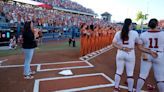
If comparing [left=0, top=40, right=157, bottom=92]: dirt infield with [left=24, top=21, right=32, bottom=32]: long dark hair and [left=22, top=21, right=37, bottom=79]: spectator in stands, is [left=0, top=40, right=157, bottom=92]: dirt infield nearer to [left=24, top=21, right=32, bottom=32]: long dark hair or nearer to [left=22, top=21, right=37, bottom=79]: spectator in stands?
[left=22, top=21, right=37, bottom=79]: spectator in stands

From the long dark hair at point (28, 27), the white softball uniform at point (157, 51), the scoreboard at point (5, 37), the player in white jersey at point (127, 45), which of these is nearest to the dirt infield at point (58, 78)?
the player in white jersey at point (127, 45)

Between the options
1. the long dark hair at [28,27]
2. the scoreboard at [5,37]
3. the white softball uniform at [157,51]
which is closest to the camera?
the white softball uniform at [157,51]

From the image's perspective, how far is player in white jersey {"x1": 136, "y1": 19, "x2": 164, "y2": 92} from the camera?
4.91 metres

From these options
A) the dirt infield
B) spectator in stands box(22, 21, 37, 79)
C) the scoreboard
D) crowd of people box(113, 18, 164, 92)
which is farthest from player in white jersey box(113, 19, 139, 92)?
the scoreboard

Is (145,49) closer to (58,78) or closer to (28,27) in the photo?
(58,78)

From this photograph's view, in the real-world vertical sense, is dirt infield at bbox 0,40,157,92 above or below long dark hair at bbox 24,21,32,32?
below

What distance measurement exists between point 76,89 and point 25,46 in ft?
7.16

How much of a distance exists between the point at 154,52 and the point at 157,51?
83 mm

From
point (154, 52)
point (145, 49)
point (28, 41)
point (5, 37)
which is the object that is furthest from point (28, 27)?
point (5, 37)

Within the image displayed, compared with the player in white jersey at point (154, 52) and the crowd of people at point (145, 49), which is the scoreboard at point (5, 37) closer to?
the crowd of people at point (145, 49)

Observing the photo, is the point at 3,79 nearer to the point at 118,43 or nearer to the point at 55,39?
the point at 118,43

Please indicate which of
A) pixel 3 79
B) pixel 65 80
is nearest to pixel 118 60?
pixel 65 80

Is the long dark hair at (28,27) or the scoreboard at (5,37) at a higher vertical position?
the long dark hair at (28,27)

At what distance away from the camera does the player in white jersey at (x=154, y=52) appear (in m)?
4.91
